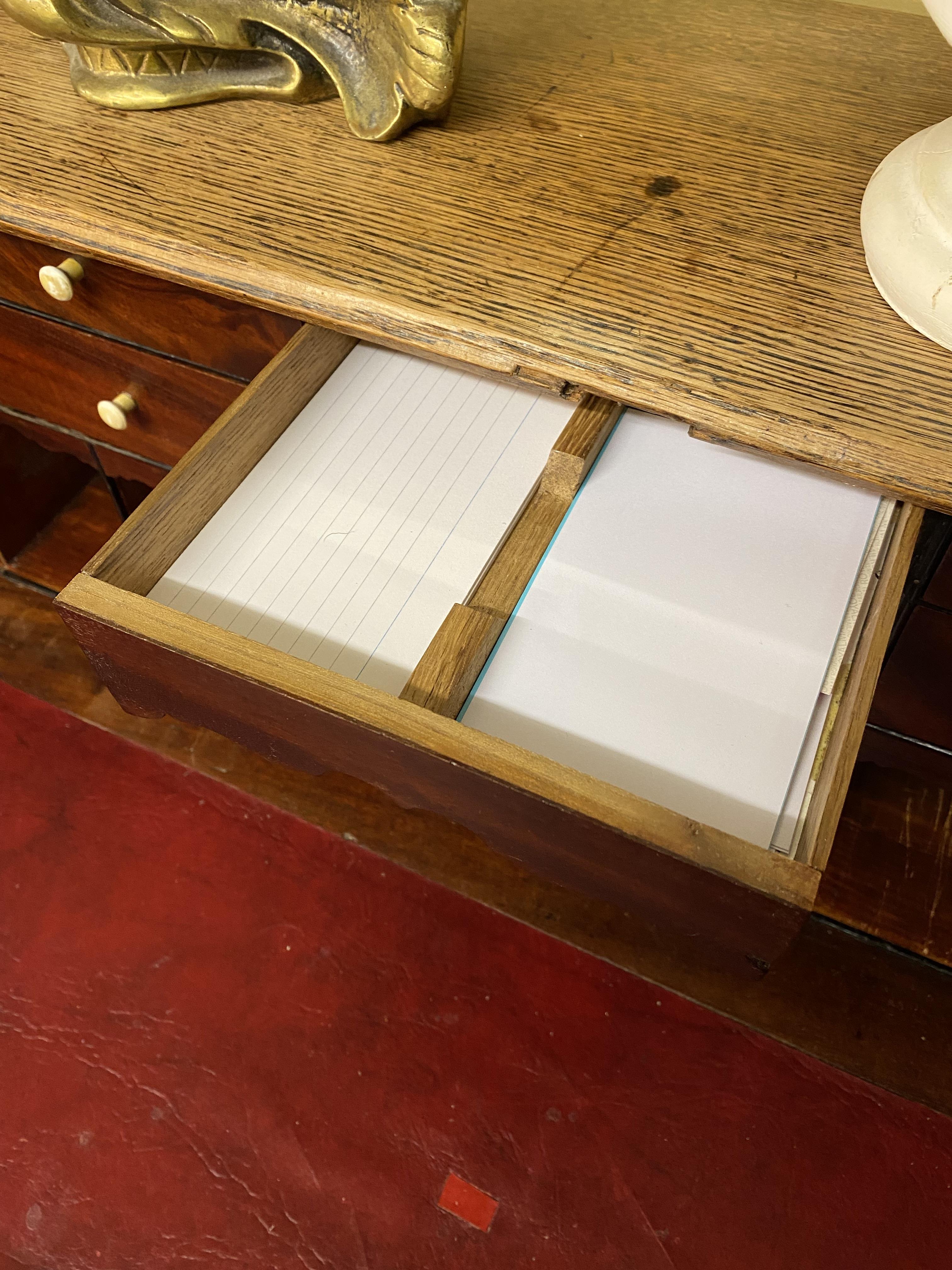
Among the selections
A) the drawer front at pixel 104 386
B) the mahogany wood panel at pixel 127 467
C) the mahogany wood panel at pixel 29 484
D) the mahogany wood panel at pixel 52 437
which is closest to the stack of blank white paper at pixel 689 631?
the drawer front at pixel 104 386

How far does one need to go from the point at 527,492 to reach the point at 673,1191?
25.5 inches

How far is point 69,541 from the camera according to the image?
1.35m

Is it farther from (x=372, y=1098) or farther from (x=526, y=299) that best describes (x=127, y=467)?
(x=372, y=1098)

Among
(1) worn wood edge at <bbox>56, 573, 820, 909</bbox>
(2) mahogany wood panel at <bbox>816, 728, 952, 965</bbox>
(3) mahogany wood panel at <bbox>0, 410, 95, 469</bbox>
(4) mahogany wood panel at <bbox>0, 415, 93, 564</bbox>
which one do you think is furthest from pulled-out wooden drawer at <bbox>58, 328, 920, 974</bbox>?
(4) mahogany wood panel at <bbox>0, 415, 93, 564</bbox>

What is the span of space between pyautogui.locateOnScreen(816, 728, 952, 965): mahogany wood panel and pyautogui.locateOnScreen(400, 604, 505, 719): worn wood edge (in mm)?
561

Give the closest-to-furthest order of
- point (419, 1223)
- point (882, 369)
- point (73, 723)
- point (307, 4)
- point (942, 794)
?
point (882, 369), point (307, 4), point (419, 1223), point (942, 794), point (73, 723)

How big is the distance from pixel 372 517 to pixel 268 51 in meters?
0.38

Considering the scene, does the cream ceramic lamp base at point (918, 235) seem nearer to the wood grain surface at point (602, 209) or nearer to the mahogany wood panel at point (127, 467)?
the wood grain surface at point (602, 209)

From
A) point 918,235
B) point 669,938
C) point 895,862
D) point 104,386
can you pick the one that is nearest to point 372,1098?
point 669,938

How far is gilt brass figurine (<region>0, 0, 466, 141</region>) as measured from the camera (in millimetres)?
656

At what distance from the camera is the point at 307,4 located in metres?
0.67

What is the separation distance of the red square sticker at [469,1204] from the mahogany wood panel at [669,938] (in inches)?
10.0

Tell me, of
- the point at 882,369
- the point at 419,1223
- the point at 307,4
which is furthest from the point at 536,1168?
the point at 307,4

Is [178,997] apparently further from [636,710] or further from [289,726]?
[636,710]
